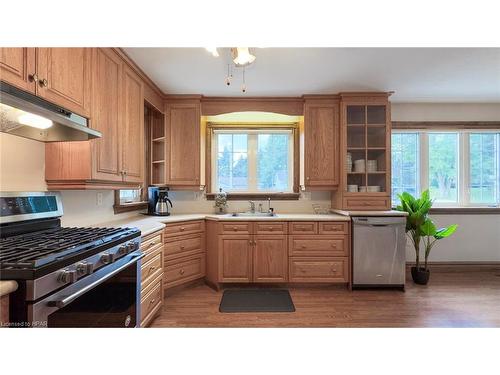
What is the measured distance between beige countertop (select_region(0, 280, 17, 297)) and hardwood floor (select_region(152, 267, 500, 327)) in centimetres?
153

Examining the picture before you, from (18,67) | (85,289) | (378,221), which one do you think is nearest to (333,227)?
(378,221)

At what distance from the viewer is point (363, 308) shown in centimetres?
252

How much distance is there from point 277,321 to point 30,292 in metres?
1.87

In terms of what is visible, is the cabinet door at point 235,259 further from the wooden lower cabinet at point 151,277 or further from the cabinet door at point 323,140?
the cabinet door at point 323,140

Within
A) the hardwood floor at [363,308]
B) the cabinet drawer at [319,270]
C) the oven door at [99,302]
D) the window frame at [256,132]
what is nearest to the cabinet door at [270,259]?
the cabinet drawer at [319,270]

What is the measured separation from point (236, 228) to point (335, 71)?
2.03m

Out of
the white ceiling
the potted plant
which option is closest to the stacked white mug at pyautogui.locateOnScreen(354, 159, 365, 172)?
the potted plant

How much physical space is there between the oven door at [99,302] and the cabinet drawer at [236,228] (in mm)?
1367

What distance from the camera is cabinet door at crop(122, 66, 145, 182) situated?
2266 mm

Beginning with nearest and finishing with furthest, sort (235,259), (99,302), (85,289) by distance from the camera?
(85,289) < (99,302) < (235,259)

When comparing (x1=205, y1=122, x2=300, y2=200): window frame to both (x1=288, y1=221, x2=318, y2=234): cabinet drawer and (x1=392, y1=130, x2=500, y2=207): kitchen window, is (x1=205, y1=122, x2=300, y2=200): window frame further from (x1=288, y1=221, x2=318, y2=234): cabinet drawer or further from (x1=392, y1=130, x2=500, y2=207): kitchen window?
(x1=392, y1=130, x2=500, y2=207): kitchen window

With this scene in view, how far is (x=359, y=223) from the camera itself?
297cm

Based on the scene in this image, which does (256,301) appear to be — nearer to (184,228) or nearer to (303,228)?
(303,228)
